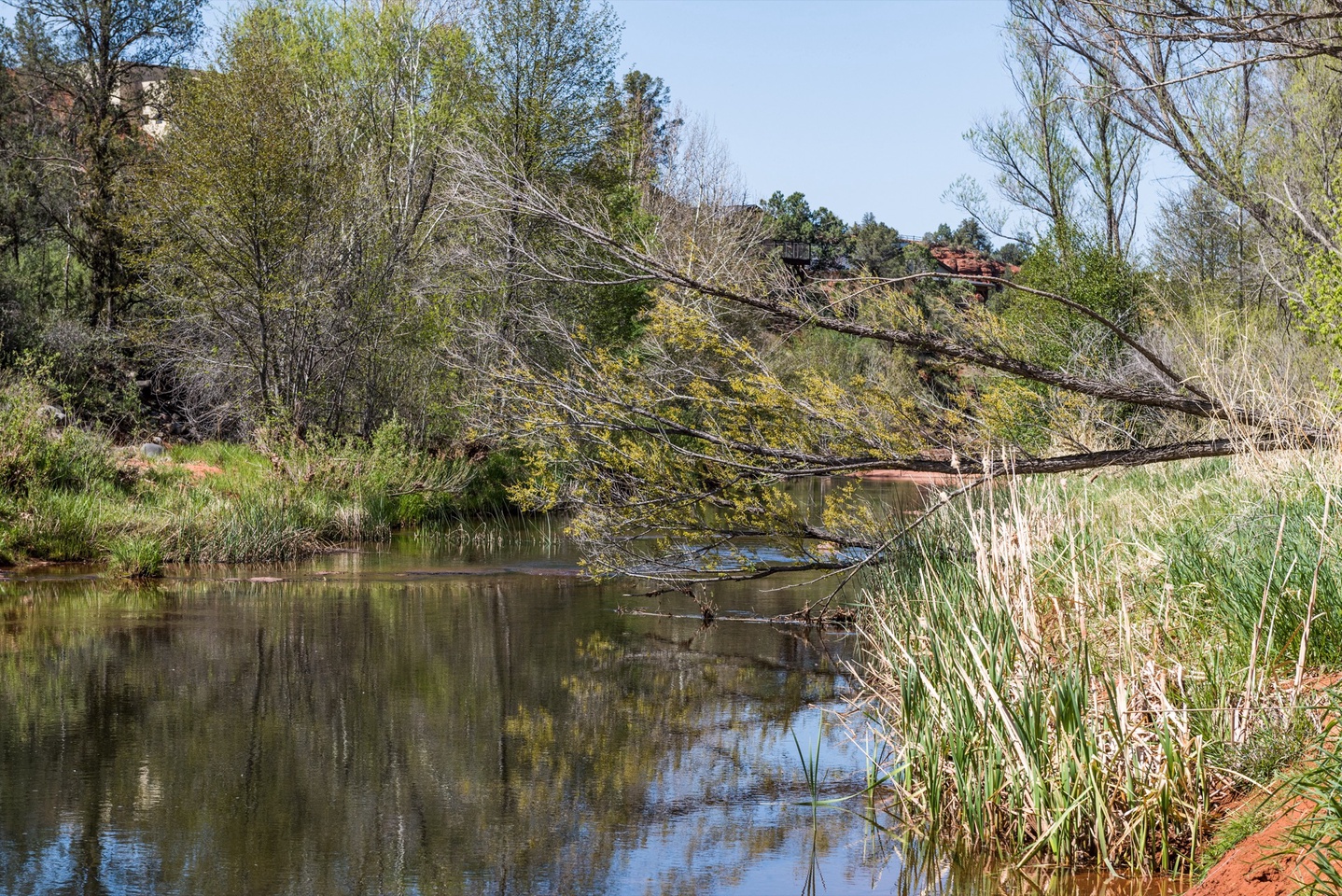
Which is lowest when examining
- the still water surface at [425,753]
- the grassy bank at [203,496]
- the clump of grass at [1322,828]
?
the still water surface at [425,753]

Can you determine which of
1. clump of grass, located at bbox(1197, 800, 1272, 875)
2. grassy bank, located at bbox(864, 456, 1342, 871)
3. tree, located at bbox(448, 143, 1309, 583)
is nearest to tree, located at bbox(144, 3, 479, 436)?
tree, located at bbox(448, 143, 1309, 583)

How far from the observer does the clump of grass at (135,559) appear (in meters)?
13.5

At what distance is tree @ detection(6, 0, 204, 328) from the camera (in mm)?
26109

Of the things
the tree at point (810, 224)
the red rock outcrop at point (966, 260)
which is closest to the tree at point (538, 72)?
the tree at point (810, 224)

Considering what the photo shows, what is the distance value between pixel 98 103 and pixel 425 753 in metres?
24.2

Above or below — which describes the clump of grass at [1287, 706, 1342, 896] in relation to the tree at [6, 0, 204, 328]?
below

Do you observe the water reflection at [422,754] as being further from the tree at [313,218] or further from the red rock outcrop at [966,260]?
the red rock outcrop at [966,260]

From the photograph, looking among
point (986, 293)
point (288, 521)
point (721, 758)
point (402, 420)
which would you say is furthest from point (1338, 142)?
point (986, 293)

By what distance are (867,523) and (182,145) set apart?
1375 centimetres

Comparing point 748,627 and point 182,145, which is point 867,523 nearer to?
point 748,627

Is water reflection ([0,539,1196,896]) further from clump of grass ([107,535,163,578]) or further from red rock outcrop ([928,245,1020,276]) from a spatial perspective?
red rock outcrop ([928,245,1020,276])

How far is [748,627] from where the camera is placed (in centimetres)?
1155

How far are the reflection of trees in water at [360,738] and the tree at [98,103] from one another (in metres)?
16.2

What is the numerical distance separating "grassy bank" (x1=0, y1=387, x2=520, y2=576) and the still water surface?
1923mm
